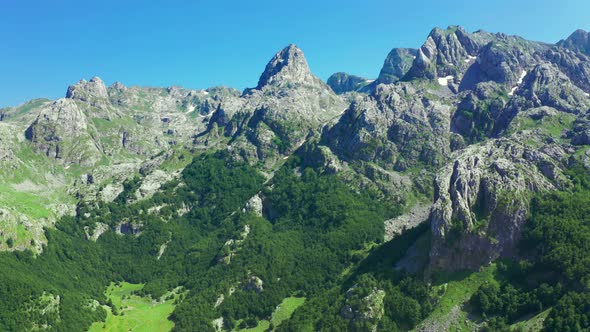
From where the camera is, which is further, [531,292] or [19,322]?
[19,322]

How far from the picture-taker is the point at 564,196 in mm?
184625

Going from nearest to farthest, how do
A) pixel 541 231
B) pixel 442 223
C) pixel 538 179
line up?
pixel 541 231, pixel 442 223, pixel 538 179

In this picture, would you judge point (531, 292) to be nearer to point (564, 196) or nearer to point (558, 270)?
point (558, 270)

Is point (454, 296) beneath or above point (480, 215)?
beneath

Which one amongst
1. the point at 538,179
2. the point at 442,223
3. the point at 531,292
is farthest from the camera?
the point at 538,179

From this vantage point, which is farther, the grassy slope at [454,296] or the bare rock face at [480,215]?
the bare rock face at [480,215]

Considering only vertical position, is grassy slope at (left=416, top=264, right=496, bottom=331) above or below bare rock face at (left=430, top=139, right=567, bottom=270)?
below

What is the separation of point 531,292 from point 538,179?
63.6 meters

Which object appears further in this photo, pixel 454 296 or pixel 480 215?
pixel 480 215

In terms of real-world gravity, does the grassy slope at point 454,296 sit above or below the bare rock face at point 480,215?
below

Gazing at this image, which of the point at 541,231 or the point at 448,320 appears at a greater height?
the point at 541,231

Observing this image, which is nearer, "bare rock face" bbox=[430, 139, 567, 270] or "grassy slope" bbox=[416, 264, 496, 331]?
"grassy slope" bbox=[416, 264, 496, 331]

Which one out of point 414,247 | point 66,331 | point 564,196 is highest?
point 564,196

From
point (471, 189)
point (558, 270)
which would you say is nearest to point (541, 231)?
point (558, 270)
